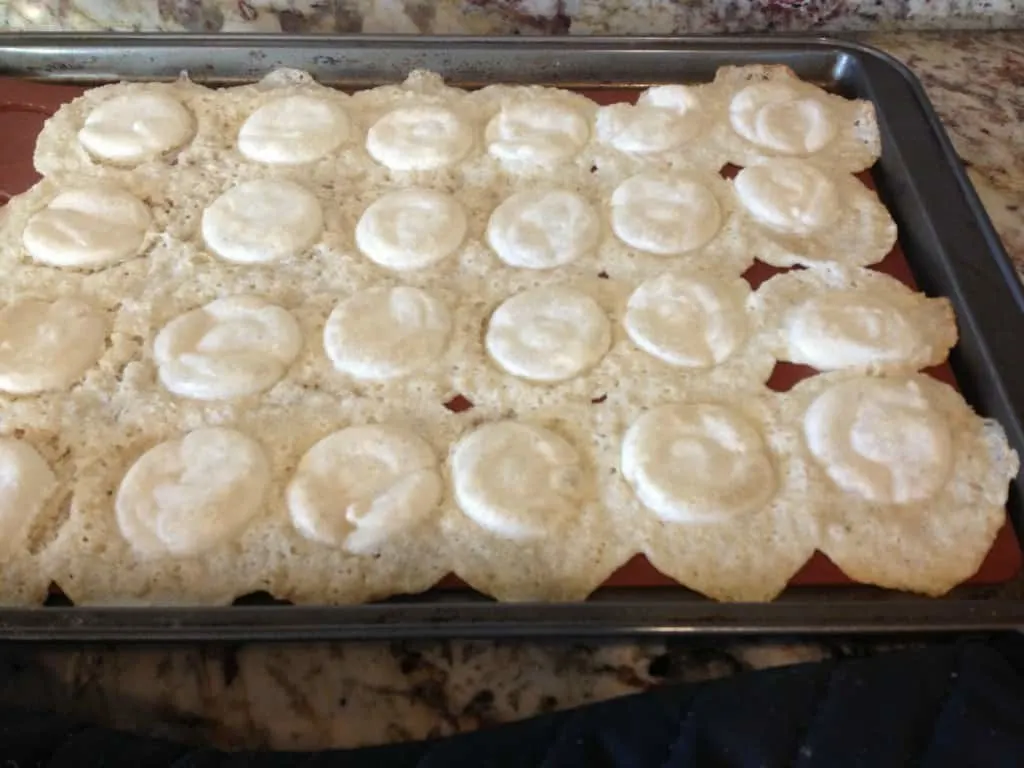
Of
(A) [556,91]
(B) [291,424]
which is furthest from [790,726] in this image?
(A) [556,91]

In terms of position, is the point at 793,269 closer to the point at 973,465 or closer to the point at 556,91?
the point at 973,465

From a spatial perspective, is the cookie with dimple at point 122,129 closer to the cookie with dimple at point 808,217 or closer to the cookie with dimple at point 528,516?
the cookie with dimple at point 528,516

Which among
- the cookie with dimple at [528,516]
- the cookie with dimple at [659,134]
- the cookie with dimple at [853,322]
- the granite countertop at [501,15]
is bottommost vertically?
the cookie with dimple at [528,516]

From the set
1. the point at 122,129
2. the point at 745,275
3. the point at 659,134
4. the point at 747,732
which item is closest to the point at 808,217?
the point at 745,275

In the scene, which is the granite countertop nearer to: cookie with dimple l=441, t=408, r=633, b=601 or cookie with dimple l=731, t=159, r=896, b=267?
cookie with dimple l=731, t=159, r=896, b=267

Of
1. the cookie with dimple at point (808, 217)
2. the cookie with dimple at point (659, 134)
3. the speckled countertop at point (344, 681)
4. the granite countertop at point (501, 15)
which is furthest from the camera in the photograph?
the granite countertop at point (501, 15)

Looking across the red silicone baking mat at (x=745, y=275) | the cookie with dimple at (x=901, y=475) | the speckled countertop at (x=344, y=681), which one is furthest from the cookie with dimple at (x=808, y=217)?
the speckled countertop at (x=344, y=681)

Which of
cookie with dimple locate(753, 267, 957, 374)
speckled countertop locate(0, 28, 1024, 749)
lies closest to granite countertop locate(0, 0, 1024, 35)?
cookie with dimple locate(753, 267, 957, 374)

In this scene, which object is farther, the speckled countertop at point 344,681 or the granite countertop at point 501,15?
the granite countertop at point 501,15
